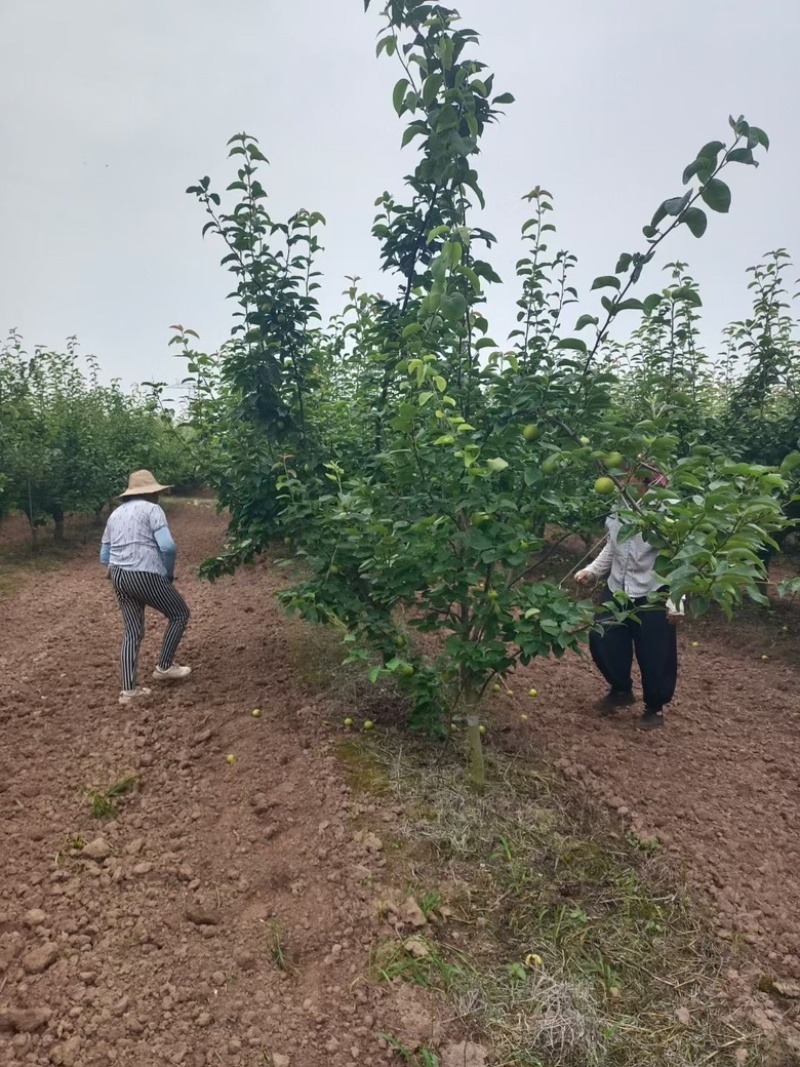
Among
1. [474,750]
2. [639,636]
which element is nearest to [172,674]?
[474,750]

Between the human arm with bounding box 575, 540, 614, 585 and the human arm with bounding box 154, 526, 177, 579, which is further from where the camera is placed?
the human arm with bounding box 154, 526, 177, 579

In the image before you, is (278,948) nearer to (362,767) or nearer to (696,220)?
(362,767)

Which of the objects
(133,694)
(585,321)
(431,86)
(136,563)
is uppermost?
(431,86)

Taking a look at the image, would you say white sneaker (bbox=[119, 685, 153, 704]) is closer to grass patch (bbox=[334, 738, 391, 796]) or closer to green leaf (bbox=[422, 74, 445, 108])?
grass patch (bbox=[334, 738, 391, 796])

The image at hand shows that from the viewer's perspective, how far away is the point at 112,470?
30.9 ft

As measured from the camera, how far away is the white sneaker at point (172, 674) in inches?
173

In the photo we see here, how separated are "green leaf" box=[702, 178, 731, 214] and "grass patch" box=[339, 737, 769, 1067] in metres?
2.35

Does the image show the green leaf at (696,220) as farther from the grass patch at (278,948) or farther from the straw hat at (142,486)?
the straw hat at (142,486)

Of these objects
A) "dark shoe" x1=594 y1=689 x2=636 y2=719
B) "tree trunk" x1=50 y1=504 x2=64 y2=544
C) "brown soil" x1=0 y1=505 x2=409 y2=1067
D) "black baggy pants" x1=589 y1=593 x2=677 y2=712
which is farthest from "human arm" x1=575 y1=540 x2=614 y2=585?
"tree trunk" x1=50 y1=504 x2=64 y2=544

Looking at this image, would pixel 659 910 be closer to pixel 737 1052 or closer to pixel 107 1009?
pixel 737 1052

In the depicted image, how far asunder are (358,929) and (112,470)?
821 cm

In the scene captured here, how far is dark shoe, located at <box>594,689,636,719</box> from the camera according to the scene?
14.2ft

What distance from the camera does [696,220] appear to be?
2102 mm

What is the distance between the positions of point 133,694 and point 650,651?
2.98 meters
